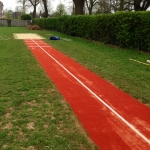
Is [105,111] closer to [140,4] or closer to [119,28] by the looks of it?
[119,28]

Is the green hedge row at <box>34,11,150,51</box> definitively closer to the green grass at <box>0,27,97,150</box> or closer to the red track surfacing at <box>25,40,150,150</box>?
the red track surfacing at <box>25,40,150,150</box>

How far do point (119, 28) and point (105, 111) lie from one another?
1195cm

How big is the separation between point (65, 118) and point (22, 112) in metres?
1.09

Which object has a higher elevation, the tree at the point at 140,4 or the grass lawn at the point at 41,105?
the tree at the point at 140,4

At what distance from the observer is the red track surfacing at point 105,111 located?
164 inches

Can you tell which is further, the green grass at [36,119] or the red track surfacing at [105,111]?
the red track surfacing at [105,111]

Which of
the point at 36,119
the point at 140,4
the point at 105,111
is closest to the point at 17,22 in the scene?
the point at 140,4

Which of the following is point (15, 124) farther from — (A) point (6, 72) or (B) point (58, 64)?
(B) point (58, 64)

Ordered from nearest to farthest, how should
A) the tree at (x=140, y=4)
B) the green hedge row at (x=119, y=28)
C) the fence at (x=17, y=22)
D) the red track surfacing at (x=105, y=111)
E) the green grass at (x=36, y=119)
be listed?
the green grass at (x=36, y=119), the red track surfacing at (x=105, y=111), the green hedge row at (x=119, y=28), the tree at (x=140, y=4), the fence at (x=17, y=22)

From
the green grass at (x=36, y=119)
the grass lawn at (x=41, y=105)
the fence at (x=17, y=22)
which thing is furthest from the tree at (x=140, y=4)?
the fence at (x=17, y=22)

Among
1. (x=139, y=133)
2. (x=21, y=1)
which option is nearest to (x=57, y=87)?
(x=139, y=133)

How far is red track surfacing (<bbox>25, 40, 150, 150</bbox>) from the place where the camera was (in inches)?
164

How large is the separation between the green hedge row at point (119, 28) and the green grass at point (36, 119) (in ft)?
29.4

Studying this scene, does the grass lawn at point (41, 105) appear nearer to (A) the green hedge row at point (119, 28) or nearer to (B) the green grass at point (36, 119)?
(B) the green grass at point (36, 119)
